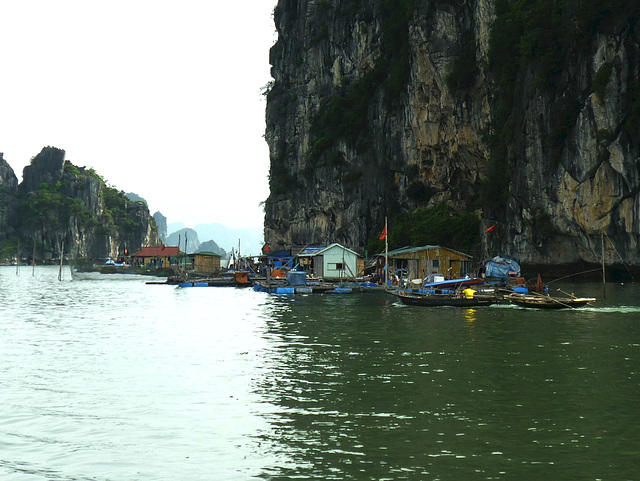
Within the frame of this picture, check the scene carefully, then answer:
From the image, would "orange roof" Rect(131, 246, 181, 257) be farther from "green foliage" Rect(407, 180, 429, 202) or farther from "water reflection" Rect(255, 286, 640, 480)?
"water reflection" Rect(255, 286, 640, 480)

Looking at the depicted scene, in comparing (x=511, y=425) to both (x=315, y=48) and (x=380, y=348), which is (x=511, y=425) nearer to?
(x=380, y=348)

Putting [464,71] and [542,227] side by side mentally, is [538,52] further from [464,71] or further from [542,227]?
[542,227]

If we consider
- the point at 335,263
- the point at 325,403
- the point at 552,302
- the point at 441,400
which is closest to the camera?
the point at 325,403

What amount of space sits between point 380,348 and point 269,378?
692 centimetres

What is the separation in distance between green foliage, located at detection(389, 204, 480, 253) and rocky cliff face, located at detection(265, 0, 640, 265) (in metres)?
2.74

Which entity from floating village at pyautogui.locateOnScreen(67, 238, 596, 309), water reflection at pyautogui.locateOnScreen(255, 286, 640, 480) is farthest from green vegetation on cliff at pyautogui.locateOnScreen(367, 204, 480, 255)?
water reflection at pyautogui.locateOnScreen(255, 286, 640, 480)

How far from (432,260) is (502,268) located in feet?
30.3

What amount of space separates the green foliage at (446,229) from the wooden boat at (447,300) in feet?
109

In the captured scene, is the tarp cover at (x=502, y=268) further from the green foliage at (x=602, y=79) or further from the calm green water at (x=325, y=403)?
the calm green water at (x=325, y=403)

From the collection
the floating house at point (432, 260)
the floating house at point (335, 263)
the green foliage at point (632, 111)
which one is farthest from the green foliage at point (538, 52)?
the floating house at point (335, 263)

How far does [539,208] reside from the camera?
67.8m

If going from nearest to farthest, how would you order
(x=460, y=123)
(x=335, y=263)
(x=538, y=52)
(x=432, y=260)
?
(x=538, y=52)
(x=432, y=260)
(x=335, y=263)
(x=460, y=123)

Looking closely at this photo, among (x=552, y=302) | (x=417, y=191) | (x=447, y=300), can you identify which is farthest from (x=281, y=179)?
(x=552, y=302)

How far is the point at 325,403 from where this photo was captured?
15930 mm
